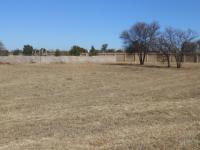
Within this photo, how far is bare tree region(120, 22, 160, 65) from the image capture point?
215ft

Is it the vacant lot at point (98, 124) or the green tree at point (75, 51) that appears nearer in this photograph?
the vacant lot at point (98, 124)

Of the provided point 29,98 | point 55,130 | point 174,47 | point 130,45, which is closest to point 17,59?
point 130,45

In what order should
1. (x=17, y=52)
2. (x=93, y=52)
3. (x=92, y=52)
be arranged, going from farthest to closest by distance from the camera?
(x=17, y=52), (x=93, y=52), (x=92, y=52)

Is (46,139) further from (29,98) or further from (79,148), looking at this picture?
(29,98)

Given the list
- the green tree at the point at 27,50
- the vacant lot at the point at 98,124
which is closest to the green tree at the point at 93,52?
the green tree at the point at 27,50

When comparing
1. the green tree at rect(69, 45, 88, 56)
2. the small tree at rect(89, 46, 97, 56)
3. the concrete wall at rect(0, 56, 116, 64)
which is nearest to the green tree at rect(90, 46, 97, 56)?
the small tree at rect(89, 46, 97, 56)

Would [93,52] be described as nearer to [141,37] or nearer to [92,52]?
[92,52]

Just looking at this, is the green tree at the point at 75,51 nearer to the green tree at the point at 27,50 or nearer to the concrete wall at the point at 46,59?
the green tree at the point at 27,50

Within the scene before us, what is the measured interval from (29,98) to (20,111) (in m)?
3.34

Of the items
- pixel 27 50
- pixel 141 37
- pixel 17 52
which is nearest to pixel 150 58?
pixel 141 37

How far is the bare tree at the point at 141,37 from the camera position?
65675mm

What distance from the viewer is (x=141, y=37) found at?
6662 centimetres

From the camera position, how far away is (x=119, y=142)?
7270mm

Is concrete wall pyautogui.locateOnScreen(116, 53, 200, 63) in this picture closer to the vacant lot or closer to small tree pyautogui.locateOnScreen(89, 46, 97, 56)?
small tree pyautogui.locateOnScreen(89, 46, 97, 56)
